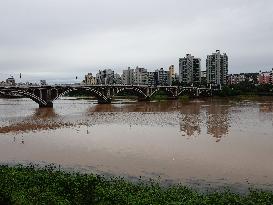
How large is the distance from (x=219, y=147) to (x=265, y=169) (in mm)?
6783

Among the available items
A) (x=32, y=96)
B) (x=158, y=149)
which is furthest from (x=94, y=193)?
(x=32, y=96)

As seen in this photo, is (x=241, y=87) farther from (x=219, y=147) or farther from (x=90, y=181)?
(x=90, y=181)

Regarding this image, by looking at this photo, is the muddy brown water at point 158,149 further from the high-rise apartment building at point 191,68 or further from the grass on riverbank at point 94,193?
the high-rise apartment building at point 191,68

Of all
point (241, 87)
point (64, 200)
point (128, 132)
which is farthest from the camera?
point (241, 87)

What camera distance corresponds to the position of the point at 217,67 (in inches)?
7323

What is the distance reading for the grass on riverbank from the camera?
1295cm

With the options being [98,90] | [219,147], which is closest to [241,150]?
[219,147]

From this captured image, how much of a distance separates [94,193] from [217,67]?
178 meters

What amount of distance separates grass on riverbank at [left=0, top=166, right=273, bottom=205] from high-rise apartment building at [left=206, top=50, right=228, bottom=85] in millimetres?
173410

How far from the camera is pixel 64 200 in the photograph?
12875 millimetres

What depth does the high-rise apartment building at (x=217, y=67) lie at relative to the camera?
610 feet

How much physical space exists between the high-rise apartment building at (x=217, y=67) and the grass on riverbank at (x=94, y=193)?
173 meters

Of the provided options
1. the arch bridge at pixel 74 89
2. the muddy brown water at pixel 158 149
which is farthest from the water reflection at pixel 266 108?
the arch bridge at pixel 74 89

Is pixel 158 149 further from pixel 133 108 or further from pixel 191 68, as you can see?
pixel 191 68
